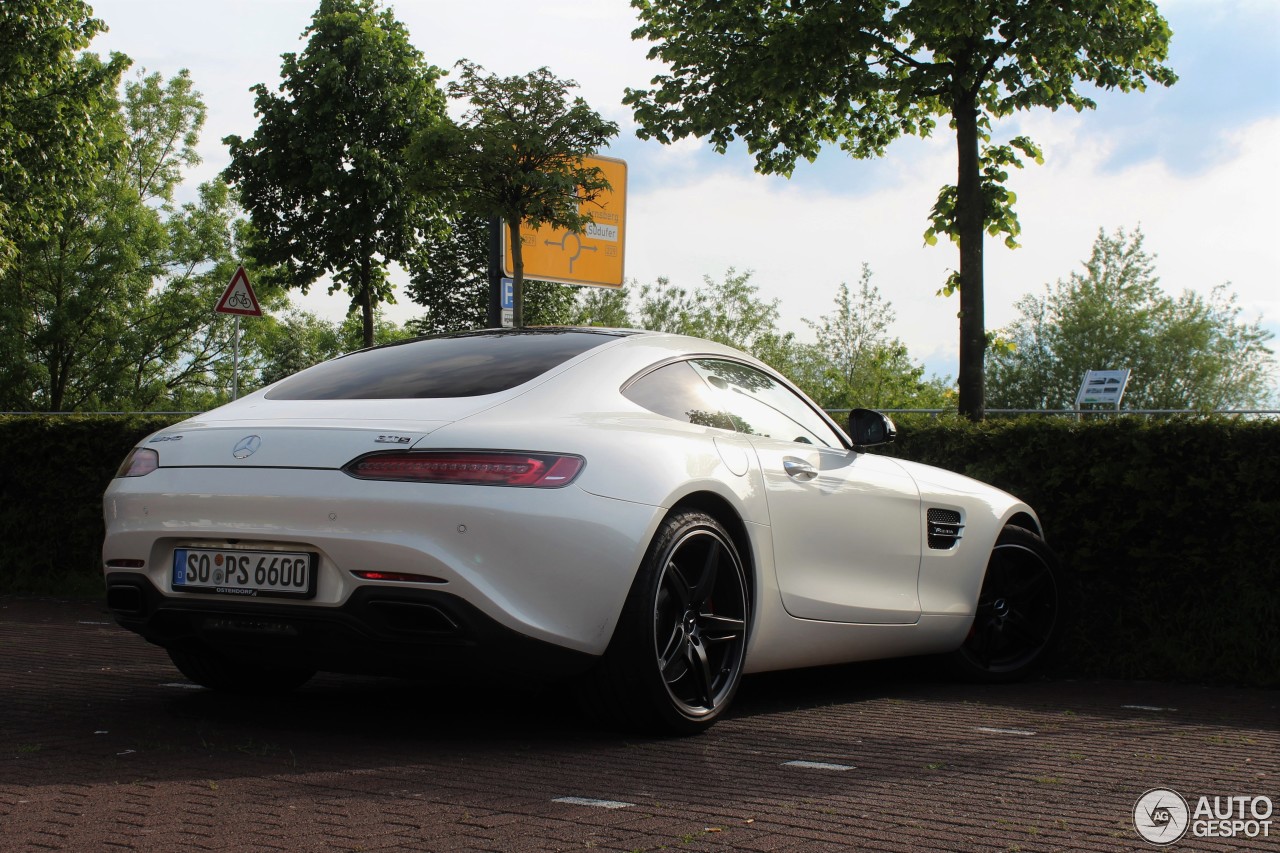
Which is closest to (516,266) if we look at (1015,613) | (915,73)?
(915,73)

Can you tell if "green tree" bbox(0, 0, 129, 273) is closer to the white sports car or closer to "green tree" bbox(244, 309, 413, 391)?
the white sports car

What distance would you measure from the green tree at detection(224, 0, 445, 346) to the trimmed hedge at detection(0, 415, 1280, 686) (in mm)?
21166

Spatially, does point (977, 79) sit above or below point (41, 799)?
above

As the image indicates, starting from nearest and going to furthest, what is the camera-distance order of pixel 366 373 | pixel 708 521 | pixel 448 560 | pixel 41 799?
pixel 41 799
pixel 448 560
pixel 708 521
pixel 366 373

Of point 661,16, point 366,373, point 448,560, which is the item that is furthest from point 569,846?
point 661,16

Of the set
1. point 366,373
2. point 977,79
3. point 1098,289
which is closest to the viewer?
point 366,373

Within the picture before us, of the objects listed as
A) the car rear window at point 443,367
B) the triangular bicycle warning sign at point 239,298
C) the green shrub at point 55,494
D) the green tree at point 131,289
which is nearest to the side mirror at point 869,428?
the car rear window at point 443,367

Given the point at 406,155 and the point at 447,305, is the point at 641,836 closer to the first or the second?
the point at 406,155

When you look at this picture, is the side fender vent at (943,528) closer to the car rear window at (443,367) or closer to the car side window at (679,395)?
the car side window at (679,395)

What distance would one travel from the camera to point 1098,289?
60.3 m

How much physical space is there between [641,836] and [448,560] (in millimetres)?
1132

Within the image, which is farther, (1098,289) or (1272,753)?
(1098,289)

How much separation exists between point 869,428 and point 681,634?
161cm

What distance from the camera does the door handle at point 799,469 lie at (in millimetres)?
5215
